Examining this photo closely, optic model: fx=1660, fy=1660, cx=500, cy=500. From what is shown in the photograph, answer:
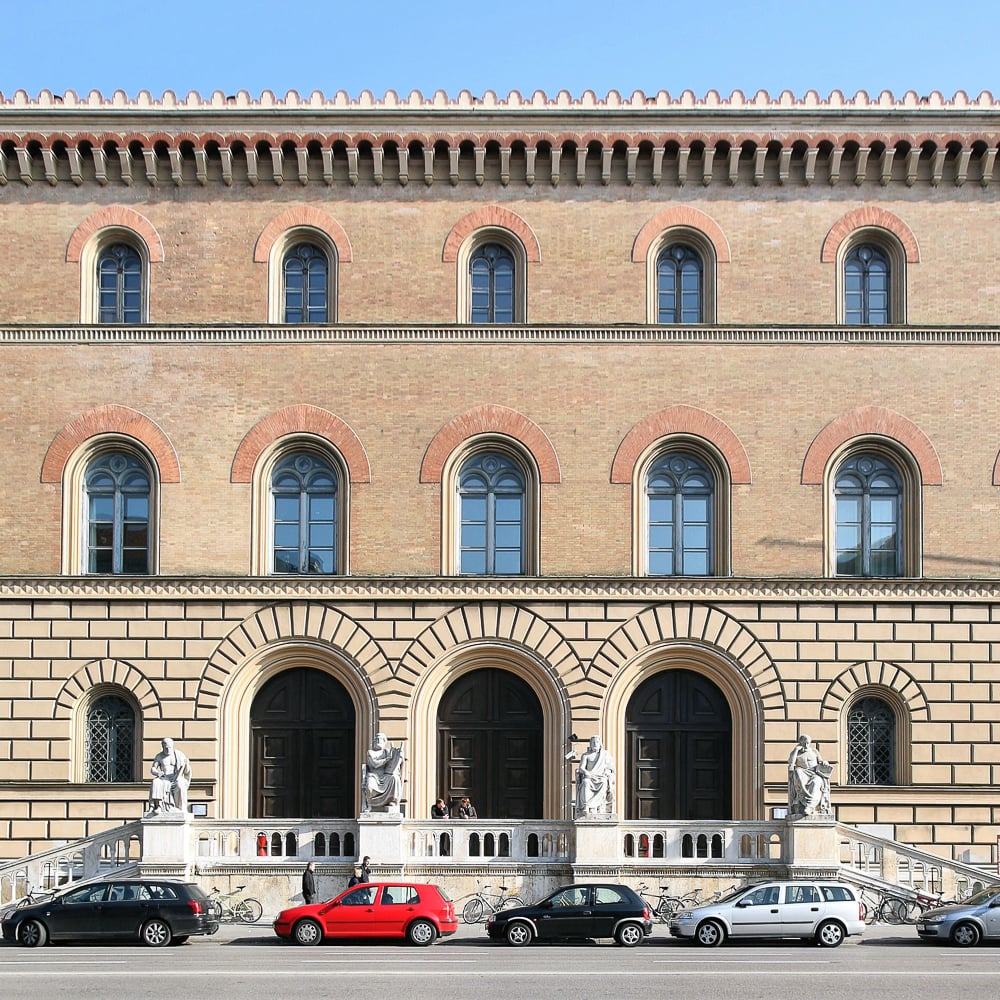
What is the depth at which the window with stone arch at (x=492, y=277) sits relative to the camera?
3744 centimetres

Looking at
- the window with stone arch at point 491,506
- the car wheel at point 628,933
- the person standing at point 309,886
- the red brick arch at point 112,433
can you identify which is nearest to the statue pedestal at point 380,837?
the person standing at point 309,886

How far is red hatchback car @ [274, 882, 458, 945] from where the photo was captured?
2892cm

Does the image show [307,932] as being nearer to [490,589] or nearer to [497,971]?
[497,971]

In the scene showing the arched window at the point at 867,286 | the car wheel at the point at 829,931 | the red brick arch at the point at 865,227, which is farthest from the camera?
the arched window at the point at 867,286

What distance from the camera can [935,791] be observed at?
35.2 meters

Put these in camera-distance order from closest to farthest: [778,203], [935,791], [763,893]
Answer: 1. [763,893]
2. [935,791]
3. [778,203]

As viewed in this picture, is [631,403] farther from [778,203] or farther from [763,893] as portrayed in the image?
[763,893]

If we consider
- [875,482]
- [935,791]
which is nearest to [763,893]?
[935,791]

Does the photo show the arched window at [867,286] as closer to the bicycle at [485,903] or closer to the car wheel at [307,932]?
the bicycle at [485,903]

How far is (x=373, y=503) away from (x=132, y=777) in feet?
25.9

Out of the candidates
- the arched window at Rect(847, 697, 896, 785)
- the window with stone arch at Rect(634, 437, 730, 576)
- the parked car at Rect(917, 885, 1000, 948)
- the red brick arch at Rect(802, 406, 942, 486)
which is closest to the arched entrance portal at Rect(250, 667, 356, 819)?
the window with stone arch at Rect(634, 437, 730, 576)

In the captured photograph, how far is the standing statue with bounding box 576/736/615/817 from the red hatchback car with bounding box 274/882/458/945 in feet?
15.8

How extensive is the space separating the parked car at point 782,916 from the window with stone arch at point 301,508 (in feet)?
39.7

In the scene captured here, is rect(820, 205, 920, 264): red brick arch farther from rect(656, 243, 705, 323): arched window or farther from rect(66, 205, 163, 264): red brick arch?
rect(66, 205, 163, 264): red brick arch
